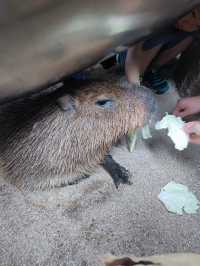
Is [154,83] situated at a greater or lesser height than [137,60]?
lesser

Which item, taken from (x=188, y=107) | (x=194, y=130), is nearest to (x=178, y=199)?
(x=194, y=130)

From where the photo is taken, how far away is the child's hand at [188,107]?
132cm

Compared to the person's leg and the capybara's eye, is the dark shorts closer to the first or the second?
the person's leg

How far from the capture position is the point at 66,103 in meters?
1.08

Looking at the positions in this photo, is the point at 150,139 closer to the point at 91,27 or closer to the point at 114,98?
the point at 114,98

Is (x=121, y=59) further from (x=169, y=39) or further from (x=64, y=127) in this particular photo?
(x=64, y=127)

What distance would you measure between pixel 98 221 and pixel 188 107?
480 millimetres

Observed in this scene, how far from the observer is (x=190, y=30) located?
134 centimetres

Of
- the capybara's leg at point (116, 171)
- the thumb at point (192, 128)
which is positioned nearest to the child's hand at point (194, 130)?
the thumb at point (192, 128)

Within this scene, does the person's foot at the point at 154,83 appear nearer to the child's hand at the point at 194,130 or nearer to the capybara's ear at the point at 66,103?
the child's hand at the point at 194,130

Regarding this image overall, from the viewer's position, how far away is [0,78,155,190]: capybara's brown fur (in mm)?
1105

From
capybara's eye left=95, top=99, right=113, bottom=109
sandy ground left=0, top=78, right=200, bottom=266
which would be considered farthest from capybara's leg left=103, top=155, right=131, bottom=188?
capybara's eye left=95, top=99, right=113, bottom=109

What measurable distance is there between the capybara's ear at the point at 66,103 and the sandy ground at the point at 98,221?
0.25m

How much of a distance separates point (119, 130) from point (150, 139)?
26 centimetres
